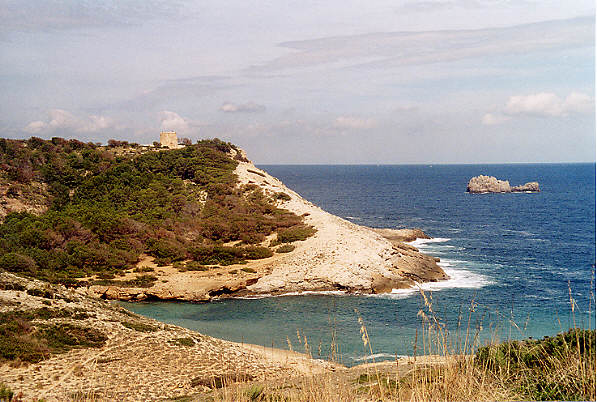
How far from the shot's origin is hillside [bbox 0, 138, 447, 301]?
28.2 m

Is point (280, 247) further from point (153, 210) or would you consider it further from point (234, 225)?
point (153, 210)

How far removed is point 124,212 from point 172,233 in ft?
19.7

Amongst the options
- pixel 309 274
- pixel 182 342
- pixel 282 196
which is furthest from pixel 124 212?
pixel 182 342

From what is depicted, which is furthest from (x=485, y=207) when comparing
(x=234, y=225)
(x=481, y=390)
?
(x=481, y=390)

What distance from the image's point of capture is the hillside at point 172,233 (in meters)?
28.2

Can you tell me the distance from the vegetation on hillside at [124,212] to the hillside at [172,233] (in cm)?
10

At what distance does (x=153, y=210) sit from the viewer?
38.8m

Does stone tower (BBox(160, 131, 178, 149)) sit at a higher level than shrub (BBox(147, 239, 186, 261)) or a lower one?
higher

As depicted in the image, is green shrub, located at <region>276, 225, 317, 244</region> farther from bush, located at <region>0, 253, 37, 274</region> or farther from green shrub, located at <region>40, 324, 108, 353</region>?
green shrub, located at <region>40, 324, 108, 353</region>

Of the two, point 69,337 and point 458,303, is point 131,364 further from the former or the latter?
point 458,303

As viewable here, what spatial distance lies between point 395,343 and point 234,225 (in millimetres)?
19306

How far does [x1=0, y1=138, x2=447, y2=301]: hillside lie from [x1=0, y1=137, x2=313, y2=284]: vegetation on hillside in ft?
0.31

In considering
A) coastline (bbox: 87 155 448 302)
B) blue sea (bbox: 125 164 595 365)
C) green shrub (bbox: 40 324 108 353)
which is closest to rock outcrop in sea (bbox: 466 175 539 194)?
blue sea (bbox: 125 164 595 365)

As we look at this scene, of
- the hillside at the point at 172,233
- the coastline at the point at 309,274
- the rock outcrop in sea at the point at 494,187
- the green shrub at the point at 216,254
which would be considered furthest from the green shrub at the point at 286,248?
the rock outcrop in sea at the point at 494,187
